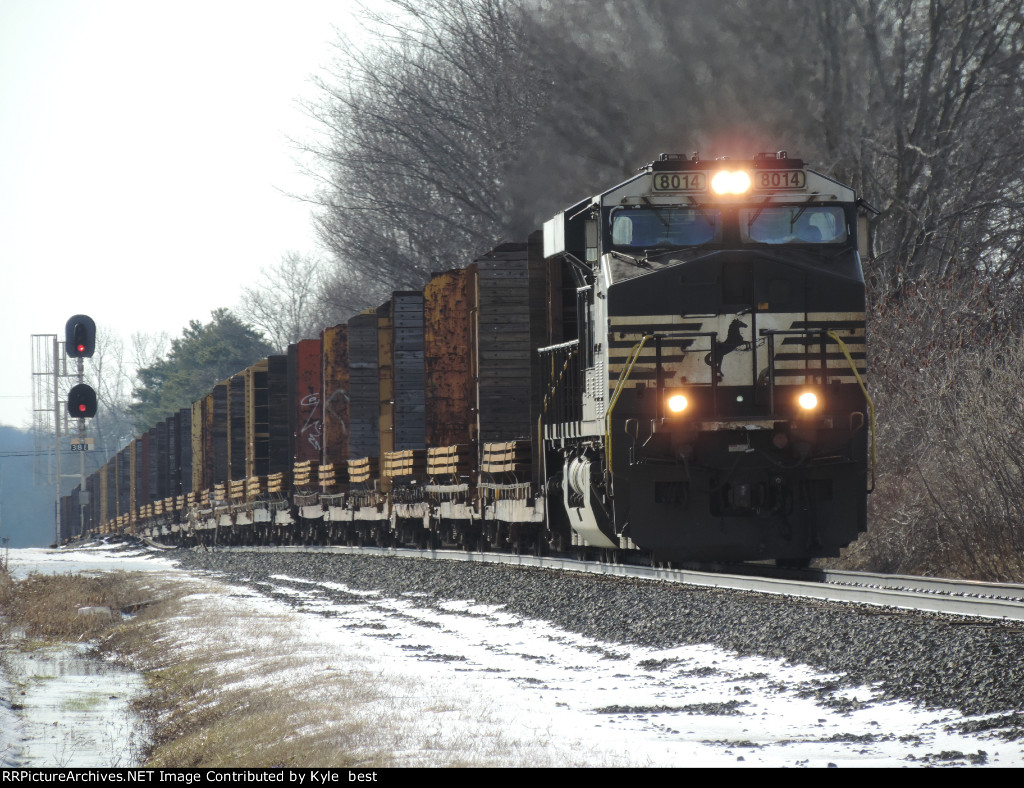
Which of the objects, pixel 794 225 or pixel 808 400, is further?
pixel 794 225

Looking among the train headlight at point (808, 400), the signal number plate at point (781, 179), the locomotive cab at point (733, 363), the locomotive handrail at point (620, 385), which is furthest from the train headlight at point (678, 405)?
the signal number plate at point (781, 179)

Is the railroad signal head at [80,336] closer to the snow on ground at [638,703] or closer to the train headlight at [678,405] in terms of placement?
the snow on ground at [638,703]

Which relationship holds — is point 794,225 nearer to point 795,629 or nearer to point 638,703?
point 795,629

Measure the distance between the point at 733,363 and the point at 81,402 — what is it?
1346 cm

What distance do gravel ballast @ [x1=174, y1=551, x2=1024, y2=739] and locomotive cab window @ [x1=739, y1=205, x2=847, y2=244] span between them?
3256 mm

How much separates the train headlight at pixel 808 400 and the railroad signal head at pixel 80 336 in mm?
12900

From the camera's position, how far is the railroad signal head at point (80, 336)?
20344 mm

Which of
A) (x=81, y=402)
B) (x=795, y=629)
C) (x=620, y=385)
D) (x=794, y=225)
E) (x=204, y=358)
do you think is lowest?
(x=795, y=629)

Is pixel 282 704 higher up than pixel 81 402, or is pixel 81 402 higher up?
pixel 81 402

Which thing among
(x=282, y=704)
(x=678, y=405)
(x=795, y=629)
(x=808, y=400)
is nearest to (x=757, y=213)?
(x=808, y=400)

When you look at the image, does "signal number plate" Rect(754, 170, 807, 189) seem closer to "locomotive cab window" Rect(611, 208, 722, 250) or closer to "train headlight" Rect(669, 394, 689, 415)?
"locomotive cab window" Rect(611, 208, 722, 250)

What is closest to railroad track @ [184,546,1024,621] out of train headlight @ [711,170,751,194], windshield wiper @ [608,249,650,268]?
windshield wiper @ [608,249,650,268]

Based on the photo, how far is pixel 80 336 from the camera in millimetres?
20672

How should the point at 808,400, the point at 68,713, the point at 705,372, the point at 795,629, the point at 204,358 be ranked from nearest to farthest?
the point at 795,629 < the point at 68,713 < the point at 808,400 < the point at 705,372 < the point at 204,358
